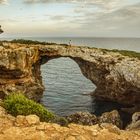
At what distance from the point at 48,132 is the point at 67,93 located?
2065 inches

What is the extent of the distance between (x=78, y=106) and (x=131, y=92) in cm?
1062

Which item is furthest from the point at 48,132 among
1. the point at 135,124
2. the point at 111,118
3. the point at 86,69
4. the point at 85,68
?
the point at 85,68

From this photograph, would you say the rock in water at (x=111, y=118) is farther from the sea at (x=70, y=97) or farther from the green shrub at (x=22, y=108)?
the green shrub at (x=22, y=108)

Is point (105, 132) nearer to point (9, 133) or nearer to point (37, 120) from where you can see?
point (37, 120)

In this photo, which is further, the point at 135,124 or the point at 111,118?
the point at 111,118

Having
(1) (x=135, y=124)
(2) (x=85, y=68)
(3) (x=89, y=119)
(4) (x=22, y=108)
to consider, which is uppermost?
(4) (x=22, y=108)

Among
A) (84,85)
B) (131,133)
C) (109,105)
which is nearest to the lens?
(131,133)

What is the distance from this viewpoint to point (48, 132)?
20.7m

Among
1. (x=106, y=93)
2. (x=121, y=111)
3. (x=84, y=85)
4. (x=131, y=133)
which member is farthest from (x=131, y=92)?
(x=131, y=133)

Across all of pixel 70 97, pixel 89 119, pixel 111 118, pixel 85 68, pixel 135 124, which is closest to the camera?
pixel 135 124

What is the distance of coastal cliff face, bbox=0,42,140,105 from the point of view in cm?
5683

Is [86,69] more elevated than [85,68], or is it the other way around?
[85,68]

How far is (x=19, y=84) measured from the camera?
60.7 metres

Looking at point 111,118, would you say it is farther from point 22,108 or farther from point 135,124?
point 22,108
